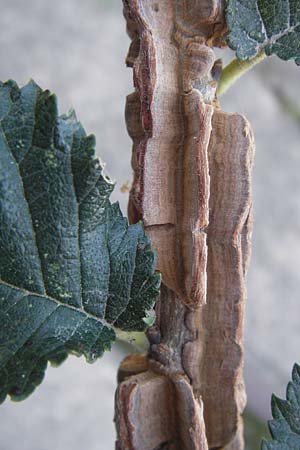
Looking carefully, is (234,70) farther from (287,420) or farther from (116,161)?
(116,161)

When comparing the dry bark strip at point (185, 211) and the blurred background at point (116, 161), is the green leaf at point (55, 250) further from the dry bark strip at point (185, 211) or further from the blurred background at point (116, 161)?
the blurred background at point (116, 161)

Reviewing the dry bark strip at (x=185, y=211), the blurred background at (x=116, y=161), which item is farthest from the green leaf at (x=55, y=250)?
the blurred background at (x=116, y=161)

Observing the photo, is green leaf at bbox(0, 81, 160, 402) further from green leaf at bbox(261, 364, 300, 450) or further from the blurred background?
the blurred background

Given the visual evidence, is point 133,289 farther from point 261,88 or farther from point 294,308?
point 261,88

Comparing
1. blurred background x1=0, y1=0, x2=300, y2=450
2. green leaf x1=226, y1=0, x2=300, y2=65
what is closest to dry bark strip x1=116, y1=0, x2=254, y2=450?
green leaf x1=226, y1=0, x2=300, y2=65

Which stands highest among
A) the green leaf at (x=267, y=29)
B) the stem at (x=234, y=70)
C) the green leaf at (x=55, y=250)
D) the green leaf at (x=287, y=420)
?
the green leaf at (x=267, y=29)

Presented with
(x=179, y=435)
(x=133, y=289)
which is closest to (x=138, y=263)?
(x=133, y=289)

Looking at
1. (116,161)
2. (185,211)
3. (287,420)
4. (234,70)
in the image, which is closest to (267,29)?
(234,70)
